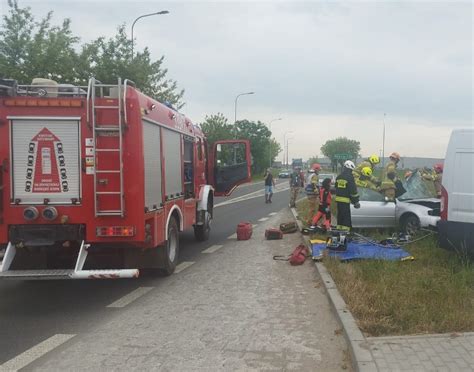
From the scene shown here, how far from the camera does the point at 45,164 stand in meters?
6.20

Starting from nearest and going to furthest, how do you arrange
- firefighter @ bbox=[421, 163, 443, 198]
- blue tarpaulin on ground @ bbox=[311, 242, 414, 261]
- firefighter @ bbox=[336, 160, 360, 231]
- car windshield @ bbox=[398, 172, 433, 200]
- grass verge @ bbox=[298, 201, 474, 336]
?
1. grass verge @ bbox=[298, 201, 474, 336]
2. blue tarpaulin on ground @ bbox=[311, 242, 414, 261]
3. firefighter @ bbox=[336, 160, 360, 231]
4. car windshield @ bbox=[398, 172, 433, 200]
5. firefighter @ bbox=[421, 163, 443, 198]

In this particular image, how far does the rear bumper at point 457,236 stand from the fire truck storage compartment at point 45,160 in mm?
5272

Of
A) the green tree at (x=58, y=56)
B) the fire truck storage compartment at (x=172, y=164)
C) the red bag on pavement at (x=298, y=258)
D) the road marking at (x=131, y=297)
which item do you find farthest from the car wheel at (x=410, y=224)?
the green tree at (x=58, y=56)

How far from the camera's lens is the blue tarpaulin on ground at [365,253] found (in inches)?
310

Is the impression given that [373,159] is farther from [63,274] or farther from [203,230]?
[63,274]

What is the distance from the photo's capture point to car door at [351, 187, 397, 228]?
11398mm

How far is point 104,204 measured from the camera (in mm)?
6188

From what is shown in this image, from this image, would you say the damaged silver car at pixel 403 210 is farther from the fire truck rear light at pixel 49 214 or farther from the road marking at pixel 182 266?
the fire truck rear light at pixel 49 214

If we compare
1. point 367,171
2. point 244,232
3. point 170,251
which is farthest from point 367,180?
point 170,251

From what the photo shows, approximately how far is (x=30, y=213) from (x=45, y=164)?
642mm

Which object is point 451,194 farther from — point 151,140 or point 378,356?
point 151,140

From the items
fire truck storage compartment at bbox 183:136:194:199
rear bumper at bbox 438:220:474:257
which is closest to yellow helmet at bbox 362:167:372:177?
fire truck storage compartment at bbox 183:136:194:199

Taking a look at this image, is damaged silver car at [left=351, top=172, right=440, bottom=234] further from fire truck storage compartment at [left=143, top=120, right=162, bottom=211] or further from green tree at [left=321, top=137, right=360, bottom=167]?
green tree at [left=321, top=137, right=360, bottom=167]

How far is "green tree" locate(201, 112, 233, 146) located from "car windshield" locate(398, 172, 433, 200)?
4334 centimetres
